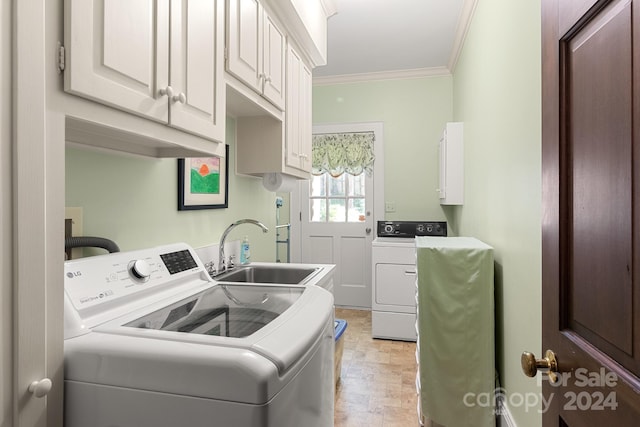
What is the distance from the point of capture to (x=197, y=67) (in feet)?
3.89

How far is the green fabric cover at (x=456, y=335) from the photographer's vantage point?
1915 millimetres

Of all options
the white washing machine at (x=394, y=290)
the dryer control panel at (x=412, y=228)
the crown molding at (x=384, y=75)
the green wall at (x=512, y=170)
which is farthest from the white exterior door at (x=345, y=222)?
the green wall at (x=512, y=170)

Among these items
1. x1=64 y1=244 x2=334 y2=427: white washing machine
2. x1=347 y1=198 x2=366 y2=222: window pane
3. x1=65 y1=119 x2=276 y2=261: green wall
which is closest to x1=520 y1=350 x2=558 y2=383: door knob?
x1=64 y1=244 x2=334 y2=427: white washing machine

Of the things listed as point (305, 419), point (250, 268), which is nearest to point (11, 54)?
point (305, 419)

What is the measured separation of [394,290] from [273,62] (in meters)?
2.32

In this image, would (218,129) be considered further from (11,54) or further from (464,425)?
(464,425)

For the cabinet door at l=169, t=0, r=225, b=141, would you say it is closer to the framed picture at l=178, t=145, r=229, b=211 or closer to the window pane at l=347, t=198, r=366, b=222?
the framed picture at l=178, t=145, r=229, b=211

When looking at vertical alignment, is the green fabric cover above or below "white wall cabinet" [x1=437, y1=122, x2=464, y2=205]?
below

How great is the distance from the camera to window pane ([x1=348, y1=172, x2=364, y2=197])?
169 inches

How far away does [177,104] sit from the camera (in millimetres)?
1064

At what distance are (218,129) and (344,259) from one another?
3205 mm

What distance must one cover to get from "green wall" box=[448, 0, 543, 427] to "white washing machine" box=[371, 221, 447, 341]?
864 millimetres

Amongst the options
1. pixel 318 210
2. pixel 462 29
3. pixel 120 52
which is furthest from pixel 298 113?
pixel 318 210

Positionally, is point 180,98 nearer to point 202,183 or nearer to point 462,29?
point 202,183
